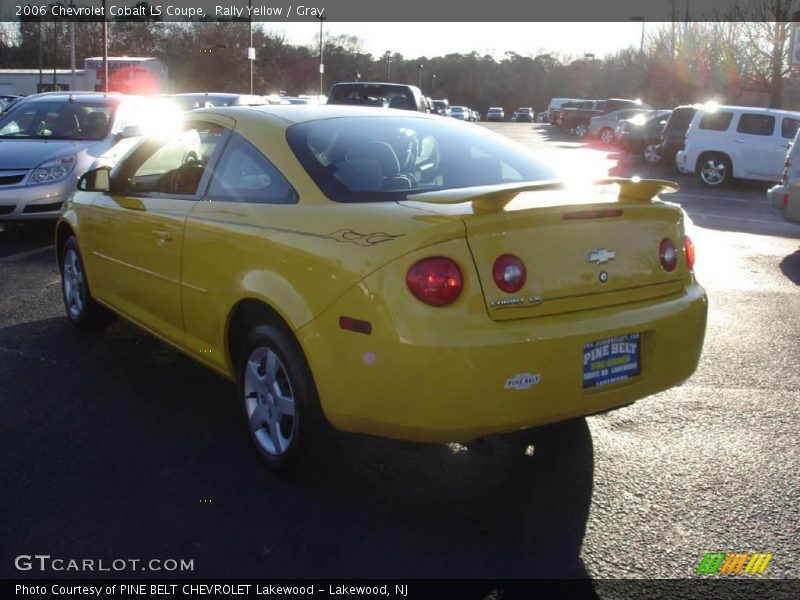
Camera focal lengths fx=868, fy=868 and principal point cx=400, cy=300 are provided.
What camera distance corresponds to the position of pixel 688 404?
188 inches

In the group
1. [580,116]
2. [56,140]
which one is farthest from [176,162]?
[580,116]

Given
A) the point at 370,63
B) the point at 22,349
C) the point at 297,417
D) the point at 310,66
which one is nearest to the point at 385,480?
the point at 297,417

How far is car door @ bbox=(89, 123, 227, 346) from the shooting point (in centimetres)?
446

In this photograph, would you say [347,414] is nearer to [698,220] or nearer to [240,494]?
[240,494]

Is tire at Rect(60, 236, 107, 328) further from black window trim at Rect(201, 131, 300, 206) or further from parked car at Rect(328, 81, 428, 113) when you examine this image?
parked car at Rect(328, 81, 428, 113)

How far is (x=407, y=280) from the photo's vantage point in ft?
10.2

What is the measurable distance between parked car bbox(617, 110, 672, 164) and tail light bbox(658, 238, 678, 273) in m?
21.1

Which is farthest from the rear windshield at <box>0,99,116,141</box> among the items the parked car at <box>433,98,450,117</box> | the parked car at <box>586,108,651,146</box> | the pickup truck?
the pickup truck

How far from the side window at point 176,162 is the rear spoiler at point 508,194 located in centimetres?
144

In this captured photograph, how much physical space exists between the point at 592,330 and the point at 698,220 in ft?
35.2

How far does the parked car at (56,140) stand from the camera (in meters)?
9.55

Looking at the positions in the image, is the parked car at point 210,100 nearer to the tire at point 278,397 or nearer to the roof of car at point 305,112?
the roof of car at point 305,112

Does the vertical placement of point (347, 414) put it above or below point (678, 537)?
above

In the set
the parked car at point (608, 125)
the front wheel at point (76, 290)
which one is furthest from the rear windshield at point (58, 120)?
the parked car at point (608, 125)
